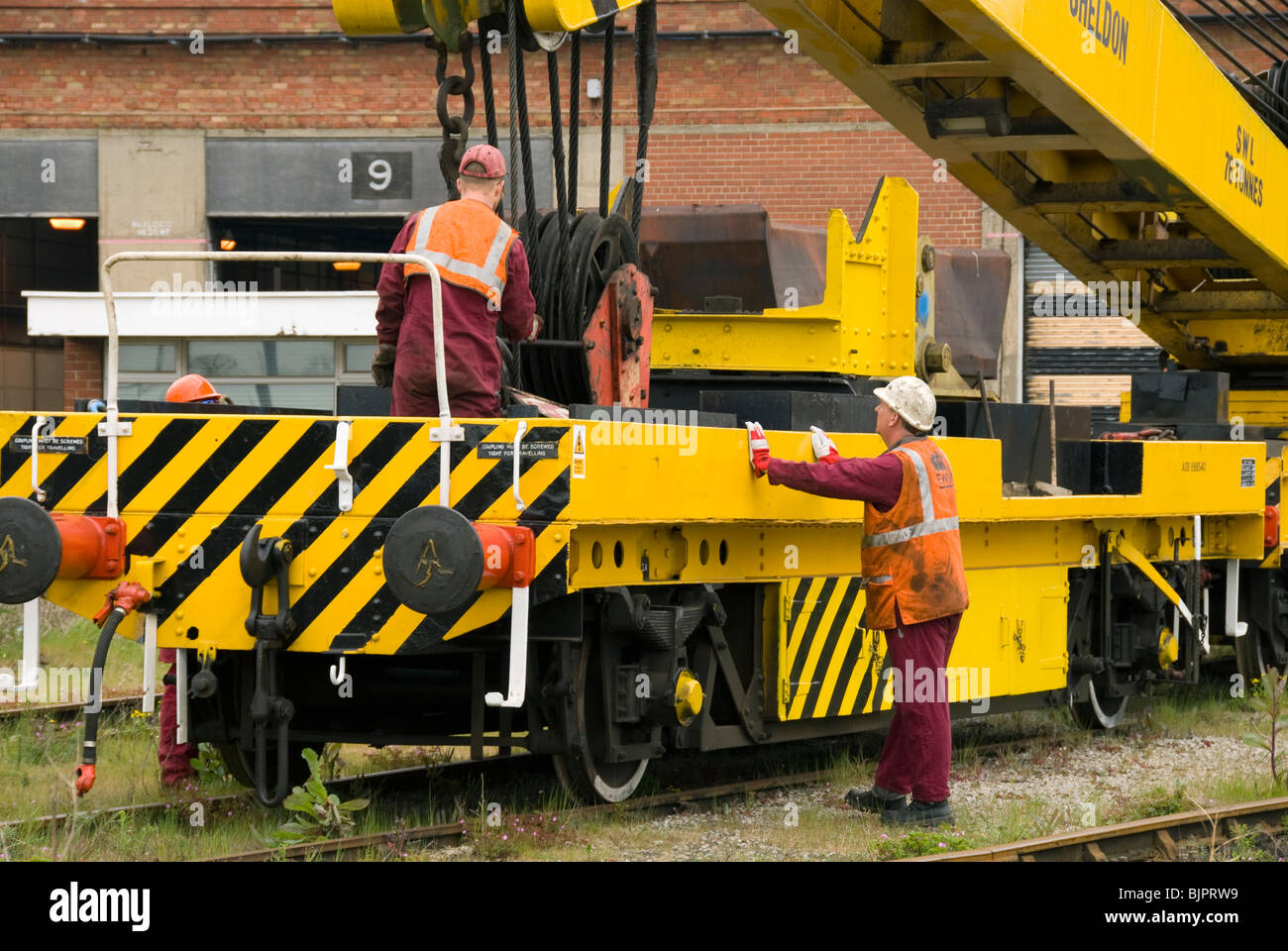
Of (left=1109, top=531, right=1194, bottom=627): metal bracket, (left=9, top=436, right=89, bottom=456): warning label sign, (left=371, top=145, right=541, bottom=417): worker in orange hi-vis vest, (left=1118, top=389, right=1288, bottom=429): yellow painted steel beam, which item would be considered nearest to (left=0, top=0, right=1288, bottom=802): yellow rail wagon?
(left=9, top=436, right=89, bottom=456): warning label sign

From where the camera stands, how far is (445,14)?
6.41 m

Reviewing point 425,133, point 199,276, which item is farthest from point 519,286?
point 199,276

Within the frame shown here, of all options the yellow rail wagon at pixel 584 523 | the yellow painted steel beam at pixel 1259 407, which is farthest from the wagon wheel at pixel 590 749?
the yellow painted steel beam at pixel 1259 407

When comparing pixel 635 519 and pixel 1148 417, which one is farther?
pixel 1148 417

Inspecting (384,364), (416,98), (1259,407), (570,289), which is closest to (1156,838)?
(570,289)

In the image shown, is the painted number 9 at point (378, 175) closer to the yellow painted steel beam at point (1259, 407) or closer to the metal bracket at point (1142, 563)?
the yellow painted steel beam at point (1259, 407)

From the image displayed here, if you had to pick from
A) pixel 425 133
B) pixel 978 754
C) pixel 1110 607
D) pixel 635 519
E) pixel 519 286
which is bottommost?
pixel 978 754

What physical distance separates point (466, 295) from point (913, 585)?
2210 mm

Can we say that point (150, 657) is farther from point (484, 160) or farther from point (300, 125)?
point (300, 125)

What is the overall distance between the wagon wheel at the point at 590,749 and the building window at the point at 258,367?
1320cm

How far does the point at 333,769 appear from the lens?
7.82 m

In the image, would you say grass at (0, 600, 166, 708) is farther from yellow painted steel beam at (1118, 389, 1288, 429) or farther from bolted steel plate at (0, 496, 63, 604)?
yellow painted steel beam at (1118, 389, 1288, 429)
